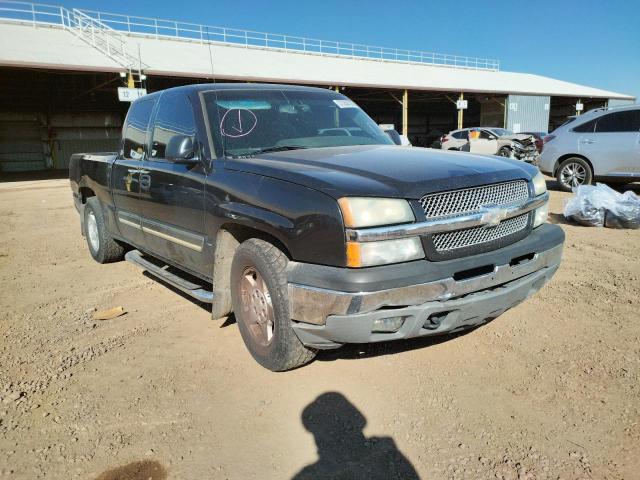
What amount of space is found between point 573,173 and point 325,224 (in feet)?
29.5

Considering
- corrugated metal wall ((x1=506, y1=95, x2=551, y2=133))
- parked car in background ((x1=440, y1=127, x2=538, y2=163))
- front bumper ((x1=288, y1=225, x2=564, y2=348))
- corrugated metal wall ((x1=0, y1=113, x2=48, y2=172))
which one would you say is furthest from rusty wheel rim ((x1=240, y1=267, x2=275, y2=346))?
corrugated metal wall ((x1=506, y1=95, x2=551, y2=133))

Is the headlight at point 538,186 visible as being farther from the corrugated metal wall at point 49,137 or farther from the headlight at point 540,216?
the corrugated metal wall at point 49,137

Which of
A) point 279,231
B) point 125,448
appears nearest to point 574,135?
point 279,231

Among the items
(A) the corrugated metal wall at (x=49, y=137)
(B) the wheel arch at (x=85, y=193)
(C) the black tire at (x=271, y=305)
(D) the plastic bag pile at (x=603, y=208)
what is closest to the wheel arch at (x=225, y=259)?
(C) the black tire at (x=271, y=305)

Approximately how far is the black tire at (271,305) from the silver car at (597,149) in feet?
27.6

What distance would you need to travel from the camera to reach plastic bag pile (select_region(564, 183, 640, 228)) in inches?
255

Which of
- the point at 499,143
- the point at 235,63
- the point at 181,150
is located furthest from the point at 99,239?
the point at 235,63

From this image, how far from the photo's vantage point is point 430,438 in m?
2.36

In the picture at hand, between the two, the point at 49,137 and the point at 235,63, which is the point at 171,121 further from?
the point at 49,137

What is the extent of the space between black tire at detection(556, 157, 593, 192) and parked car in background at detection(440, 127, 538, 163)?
7971 mm

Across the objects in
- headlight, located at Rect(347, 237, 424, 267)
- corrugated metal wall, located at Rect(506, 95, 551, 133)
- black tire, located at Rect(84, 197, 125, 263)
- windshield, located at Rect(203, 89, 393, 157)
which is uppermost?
corrugated metal wall, located at Rect(506, 95, 551, 133)

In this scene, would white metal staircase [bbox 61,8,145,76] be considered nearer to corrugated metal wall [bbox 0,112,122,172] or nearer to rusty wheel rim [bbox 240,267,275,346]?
corrugated metal wall [bbox 0,112,122,172]

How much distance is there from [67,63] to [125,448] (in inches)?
754

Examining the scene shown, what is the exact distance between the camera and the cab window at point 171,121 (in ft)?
11.8
